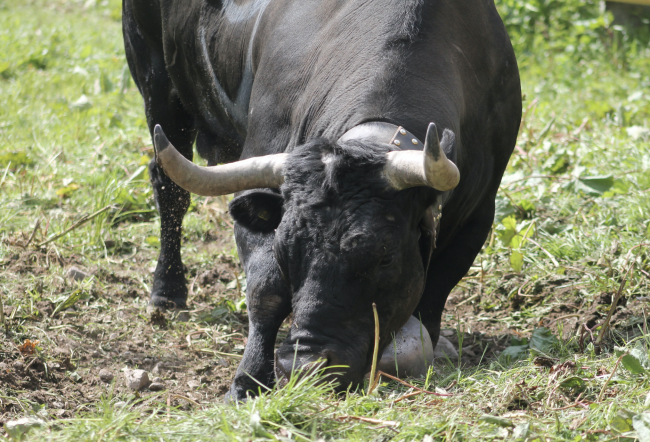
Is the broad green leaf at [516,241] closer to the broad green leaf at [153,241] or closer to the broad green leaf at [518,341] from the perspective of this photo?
the broad green leaf at [518,341]

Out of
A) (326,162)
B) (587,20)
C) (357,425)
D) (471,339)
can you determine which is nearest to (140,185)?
(471,339)

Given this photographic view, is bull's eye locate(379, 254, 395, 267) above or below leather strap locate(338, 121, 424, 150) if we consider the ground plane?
below

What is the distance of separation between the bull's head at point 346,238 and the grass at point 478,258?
7.5 inches

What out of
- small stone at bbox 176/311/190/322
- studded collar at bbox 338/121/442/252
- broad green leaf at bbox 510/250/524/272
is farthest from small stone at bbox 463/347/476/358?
small stone at bbox 176/311/190/322

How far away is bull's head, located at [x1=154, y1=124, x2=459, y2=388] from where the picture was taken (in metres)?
2.70

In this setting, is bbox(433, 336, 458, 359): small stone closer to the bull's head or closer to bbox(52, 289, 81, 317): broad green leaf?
the bull's head

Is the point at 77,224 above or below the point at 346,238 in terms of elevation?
below

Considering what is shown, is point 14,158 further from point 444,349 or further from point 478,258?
point 444,349

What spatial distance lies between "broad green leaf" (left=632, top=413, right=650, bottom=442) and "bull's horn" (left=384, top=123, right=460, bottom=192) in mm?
964

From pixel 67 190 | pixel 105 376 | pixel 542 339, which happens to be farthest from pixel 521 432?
pixel 67 190

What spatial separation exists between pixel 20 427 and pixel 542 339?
7.93ft

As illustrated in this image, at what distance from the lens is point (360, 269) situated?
2717 millimetres

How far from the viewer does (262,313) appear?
328cm

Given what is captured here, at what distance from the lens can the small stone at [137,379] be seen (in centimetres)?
353
